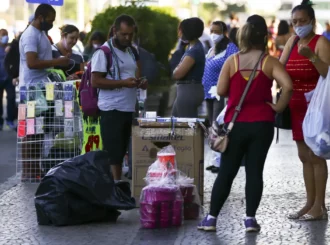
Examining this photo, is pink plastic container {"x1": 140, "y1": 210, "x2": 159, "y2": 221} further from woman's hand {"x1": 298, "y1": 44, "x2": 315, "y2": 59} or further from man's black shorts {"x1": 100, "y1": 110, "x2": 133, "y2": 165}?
woman's hand {"x1": 298, "y1": 44, "x2": 315, "y2": 59}

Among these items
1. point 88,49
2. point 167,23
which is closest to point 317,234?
point 88,49

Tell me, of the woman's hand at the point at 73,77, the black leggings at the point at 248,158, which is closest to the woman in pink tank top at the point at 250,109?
the black leggings at the point at 248,158

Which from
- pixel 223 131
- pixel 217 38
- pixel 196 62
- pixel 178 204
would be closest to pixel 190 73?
pixel 196 62

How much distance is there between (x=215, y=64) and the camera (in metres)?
12.2

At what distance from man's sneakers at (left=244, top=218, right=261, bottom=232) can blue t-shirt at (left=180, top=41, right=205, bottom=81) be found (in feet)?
10.7

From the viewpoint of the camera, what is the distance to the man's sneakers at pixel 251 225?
8258 mm

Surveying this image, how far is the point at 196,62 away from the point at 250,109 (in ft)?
10.5

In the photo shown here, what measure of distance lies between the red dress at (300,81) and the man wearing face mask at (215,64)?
3013 mm

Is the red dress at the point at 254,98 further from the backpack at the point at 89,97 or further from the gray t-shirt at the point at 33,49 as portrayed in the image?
the gray t-shirt at the point at 33,49

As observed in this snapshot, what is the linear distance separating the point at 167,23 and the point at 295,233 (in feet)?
37.0

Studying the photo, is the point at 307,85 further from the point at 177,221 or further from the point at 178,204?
the point at 177,221

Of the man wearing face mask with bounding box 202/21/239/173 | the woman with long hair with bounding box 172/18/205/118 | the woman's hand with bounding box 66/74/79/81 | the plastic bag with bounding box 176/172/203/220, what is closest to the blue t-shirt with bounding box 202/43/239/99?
the man wearing face mask with bounding box 202/21/239/173

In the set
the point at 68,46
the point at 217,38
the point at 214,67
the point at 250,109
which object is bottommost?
the point at 250,109

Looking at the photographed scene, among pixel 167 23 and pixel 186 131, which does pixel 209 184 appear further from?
pixel 167 23
